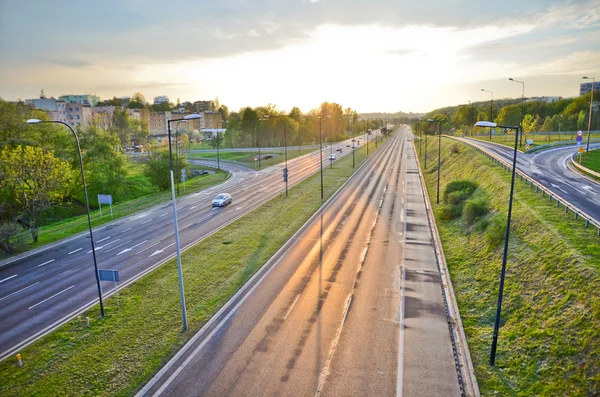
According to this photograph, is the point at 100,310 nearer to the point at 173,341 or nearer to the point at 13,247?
the point at 173,341

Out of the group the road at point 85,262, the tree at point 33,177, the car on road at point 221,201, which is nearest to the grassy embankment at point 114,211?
the tree at point 33,177

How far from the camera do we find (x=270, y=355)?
15.3m

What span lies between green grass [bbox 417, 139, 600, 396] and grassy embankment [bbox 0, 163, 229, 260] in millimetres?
34150

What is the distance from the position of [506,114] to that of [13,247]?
131m

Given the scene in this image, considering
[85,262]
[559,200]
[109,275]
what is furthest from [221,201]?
[559,200]

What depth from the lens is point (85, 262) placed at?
27219 mm

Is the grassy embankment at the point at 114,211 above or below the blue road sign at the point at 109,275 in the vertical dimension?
below

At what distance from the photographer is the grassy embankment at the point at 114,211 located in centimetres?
3250

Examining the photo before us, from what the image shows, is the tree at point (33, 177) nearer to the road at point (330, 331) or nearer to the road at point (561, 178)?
the road at point (330, 331)

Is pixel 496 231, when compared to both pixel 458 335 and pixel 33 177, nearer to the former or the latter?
pixel 458 335

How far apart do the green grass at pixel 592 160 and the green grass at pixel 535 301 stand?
18595 millimetres

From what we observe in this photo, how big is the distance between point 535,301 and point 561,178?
84.0 feet

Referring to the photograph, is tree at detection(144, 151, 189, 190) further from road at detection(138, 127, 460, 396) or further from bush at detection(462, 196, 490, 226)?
bush at detection(462, 196, 490, 226)

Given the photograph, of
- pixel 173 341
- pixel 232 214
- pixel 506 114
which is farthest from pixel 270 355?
pixel 506 114
